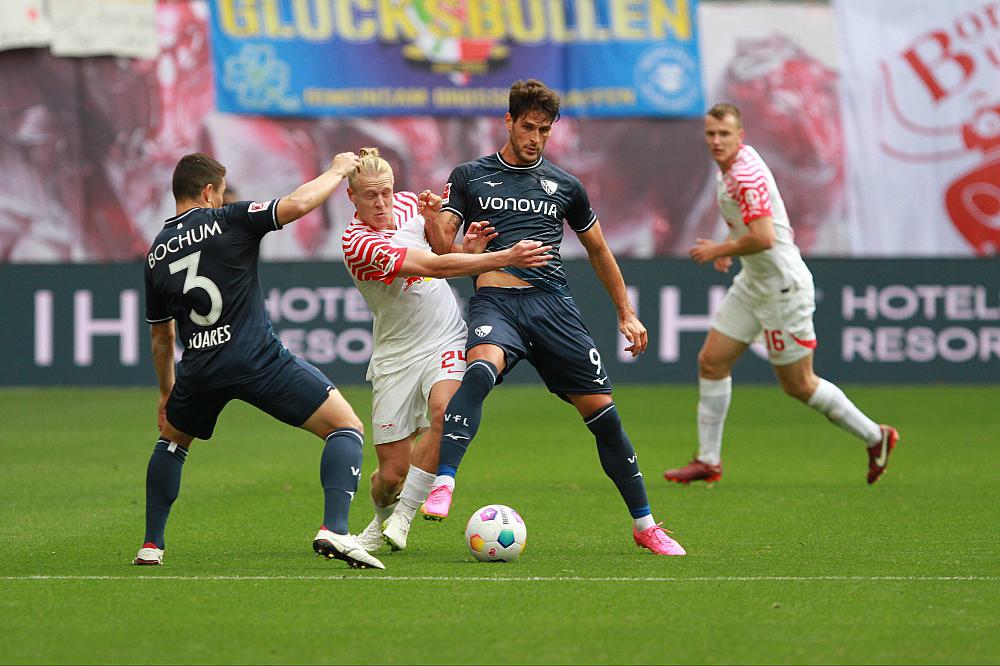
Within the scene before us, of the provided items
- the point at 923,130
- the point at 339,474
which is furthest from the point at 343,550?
the point at 923,130

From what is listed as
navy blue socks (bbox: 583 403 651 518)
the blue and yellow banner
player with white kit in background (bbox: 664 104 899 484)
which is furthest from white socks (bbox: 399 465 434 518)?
the blue and yellow banner

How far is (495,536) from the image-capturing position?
21.5 ft

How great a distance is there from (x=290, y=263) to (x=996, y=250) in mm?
10063

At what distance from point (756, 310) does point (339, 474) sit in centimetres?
421

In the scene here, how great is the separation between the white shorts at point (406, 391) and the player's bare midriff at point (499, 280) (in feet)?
1.16

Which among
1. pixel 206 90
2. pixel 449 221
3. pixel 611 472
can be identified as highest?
pixel 206 90

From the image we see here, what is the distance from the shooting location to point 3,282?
54.6ft

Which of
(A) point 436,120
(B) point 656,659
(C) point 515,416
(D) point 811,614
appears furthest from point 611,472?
(A) point 436,120

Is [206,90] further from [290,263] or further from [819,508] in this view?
[819,508]

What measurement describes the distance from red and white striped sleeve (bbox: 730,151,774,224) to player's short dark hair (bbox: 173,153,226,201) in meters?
3.88

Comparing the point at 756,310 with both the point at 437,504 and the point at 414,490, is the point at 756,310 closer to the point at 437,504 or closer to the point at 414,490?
the point at 414,490

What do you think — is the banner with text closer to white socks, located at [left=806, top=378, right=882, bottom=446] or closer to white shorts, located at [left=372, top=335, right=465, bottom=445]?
white socks, located at [left=806, top=378, right=882, bottom=446]

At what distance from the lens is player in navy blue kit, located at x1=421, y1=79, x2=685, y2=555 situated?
22.1 ft

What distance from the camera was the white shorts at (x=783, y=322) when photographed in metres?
9.68
